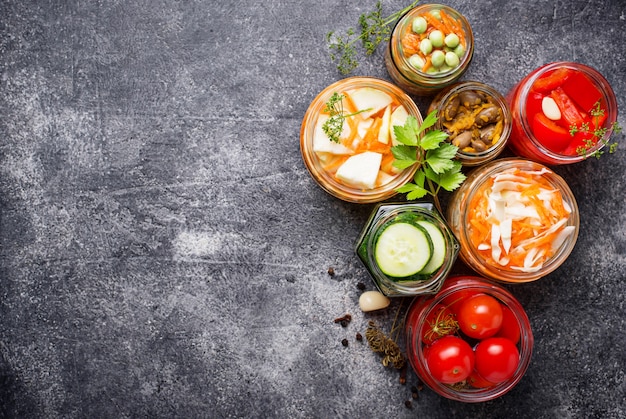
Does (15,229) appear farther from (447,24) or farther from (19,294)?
(447,24)

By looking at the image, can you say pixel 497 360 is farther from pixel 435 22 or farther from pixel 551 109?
pixel 435 22

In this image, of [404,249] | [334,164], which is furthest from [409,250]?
[334,164]

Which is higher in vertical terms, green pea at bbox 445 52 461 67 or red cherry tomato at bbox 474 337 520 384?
green pea at bbox 445 52 461 67

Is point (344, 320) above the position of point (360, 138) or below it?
below

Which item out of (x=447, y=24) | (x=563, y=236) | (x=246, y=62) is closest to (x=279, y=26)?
(x=246, y=62)

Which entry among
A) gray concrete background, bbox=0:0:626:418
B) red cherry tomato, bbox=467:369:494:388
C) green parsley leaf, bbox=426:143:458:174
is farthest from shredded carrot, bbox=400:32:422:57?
red cherry tomato, bbox=467:369:494:388

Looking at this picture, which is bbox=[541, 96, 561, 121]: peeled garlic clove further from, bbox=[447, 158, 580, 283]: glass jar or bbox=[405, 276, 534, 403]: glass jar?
bbox=[405, 276, 534, 403]: glass jar

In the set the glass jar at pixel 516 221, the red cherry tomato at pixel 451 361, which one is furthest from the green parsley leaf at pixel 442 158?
the red cherry tomato at pixel 451 361
